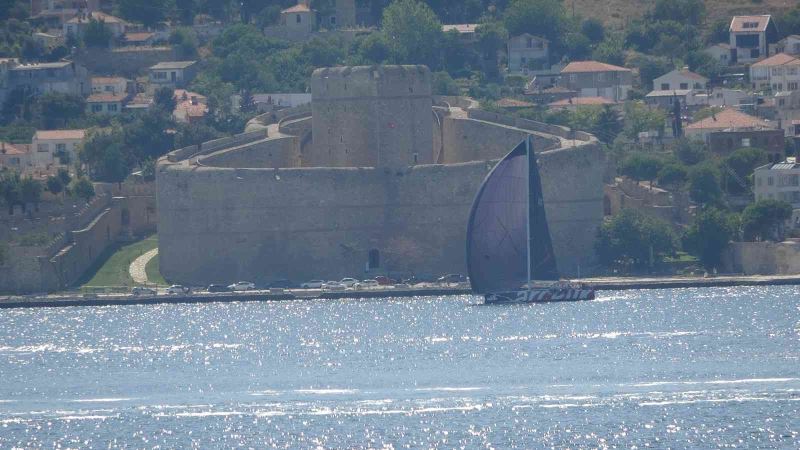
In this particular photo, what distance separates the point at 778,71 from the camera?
103812 millimetres

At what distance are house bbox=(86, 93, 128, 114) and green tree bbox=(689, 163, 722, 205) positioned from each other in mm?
25593

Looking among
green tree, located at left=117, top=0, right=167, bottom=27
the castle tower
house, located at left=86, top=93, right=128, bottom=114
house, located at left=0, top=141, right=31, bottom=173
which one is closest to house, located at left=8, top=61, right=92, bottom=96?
house, located at left=86, top=93, right=128, bottom=114

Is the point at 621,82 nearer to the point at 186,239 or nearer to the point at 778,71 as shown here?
the point at 778,71

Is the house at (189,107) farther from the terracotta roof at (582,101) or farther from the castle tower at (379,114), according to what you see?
the castle tower at (379,114)

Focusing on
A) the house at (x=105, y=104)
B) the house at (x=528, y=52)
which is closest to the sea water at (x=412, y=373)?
the house at (x=105, y=104)

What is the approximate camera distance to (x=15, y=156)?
98062 millimetres

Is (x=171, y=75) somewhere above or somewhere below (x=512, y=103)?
above

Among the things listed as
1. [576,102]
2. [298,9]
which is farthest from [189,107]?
[298,9]

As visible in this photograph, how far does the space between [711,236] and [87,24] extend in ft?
132

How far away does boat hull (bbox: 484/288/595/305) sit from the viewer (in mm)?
76562

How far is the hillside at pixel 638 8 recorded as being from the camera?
11669cm

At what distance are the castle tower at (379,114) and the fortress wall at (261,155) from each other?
167 cm

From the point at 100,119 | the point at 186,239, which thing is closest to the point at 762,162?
the point at 186,239

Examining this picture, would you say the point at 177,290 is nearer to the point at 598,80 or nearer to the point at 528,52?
the point at 598,80
